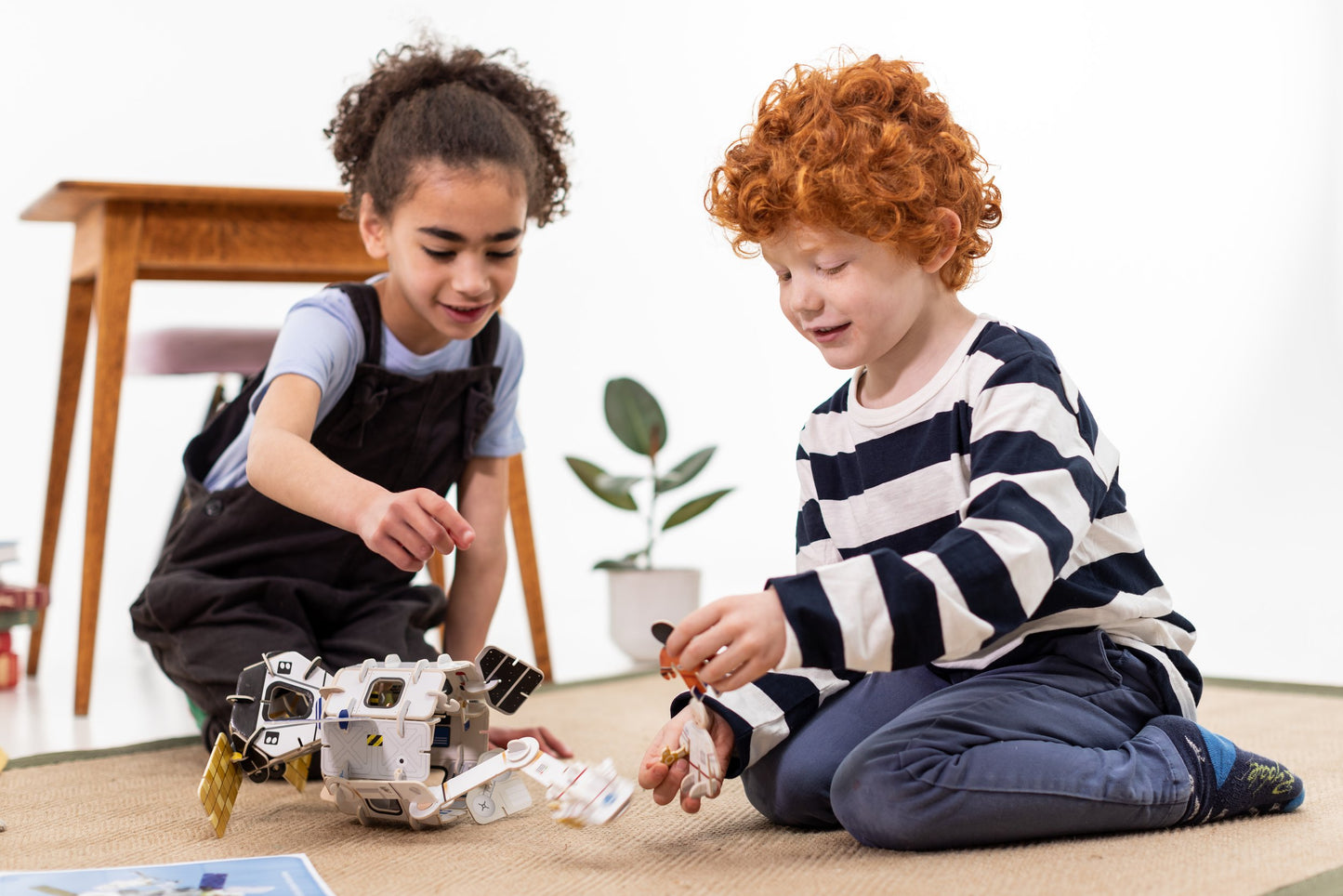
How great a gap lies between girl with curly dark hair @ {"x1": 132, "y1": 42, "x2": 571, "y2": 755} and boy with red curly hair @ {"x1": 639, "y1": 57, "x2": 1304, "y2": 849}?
0.29 m

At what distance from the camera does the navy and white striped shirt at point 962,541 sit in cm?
67

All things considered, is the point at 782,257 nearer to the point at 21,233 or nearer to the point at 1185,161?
the point at 21,233

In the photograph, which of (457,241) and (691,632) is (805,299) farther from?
(457,241)

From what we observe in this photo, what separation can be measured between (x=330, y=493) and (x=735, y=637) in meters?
0.38

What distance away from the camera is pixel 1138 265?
2.60 metres

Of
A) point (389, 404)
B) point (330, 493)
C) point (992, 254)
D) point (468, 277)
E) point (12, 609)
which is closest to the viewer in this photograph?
point (330, 493)

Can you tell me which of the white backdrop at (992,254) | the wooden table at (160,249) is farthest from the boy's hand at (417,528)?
the white backdrop at (992,254)

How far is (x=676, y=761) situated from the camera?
0.83m

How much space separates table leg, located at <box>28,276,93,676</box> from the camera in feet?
5.36

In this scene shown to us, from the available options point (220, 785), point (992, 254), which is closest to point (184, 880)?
point (220, 785)

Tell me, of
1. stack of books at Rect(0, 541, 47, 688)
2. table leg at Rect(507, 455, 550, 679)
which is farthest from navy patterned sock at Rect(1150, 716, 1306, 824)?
stack of books at Rect(0, 541, 47, 688)

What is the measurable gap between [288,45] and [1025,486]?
6.17 feet

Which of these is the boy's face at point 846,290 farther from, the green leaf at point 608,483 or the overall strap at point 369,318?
the green leaf at point 608,483

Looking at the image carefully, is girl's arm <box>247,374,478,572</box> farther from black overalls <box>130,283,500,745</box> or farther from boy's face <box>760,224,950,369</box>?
boy's face <box>760,224,950,369</box>
